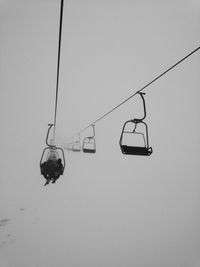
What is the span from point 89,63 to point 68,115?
311cm

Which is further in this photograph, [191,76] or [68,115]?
[191,76]

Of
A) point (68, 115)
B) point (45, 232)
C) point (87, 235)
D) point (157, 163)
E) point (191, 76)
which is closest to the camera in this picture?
point (68, 115)

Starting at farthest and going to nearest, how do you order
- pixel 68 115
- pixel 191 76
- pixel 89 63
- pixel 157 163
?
1. pixel 191 76
2. pixel 157 163
3. pixel 68 115
4. pixel 89 63

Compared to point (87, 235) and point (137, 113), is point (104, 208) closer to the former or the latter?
point (87, 235)

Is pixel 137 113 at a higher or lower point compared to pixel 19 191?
higher

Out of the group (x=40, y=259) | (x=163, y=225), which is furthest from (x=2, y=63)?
(x=163, y=225)

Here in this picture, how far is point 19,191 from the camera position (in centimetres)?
1141

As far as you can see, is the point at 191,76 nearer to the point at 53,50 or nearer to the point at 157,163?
the point at 157,163

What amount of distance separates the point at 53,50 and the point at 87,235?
12.3 m

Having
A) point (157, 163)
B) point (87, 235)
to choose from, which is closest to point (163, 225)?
point (157, 163)

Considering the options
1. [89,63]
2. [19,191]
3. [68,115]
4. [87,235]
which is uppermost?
[89,63]

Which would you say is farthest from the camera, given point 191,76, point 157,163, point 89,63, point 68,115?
point 191,76

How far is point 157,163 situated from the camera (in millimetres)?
14945

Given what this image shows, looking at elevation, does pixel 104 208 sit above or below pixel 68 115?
below
